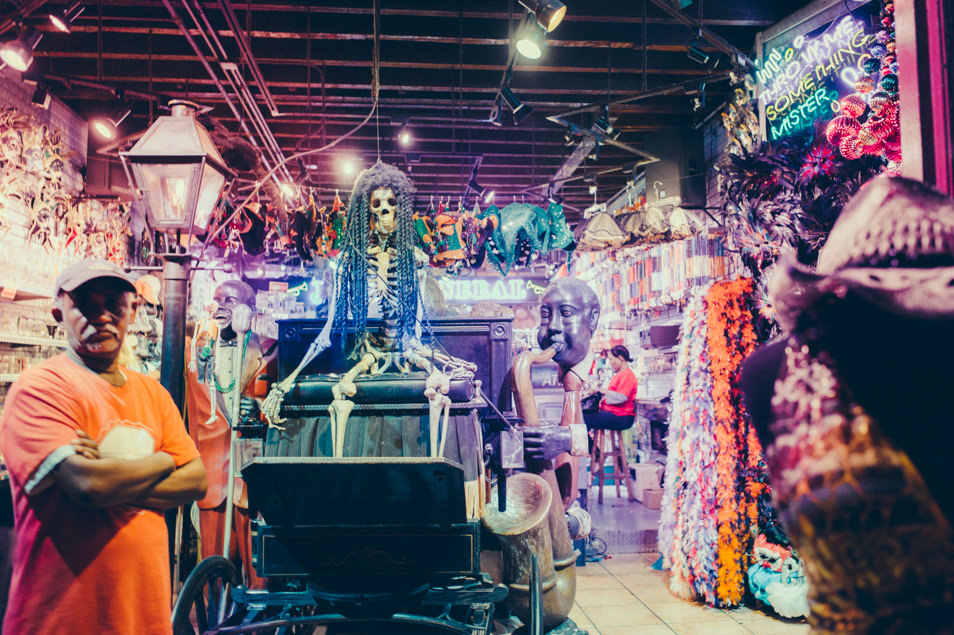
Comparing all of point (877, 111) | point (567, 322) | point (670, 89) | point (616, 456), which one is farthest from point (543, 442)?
point (616, 456)

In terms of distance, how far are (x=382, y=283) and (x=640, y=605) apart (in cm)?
339

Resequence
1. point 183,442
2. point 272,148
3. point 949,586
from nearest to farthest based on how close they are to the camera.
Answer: point 949,586
point 183,442
point 272,148

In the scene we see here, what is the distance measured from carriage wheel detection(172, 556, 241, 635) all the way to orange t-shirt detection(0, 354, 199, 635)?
98cm

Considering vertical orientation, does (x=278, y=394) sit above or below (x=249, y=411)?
above

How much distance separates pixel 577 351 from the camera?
503cm

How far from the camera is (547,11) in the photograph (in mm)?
4254

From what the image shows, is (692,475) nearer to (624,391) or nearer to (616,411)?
(616,411)

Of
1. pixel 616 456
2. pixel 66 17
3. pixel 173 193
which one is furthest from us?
pixel 616 456

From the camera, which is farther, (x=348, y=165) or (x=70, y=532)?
(x=348, y=165)

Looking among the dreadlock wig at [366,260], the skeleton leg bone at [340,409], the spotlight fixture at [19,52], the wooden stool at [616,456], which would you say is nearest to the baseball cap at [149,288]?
the spotlight fixture at [19,52]

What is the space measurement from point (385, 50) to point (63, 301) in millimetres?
5166

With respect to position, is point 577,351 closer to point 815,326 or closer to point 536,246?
point 536,246

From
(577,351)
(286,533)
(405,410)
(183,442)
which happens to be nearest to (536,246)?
(577,351)

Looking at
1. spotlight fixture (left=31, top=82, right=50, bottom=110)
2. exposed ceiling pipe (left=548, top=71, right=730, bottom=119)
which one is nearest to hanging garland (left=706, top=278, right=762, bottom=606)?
exposed ceiling pipe (left=548, top=71, right=730, bottom=119)
